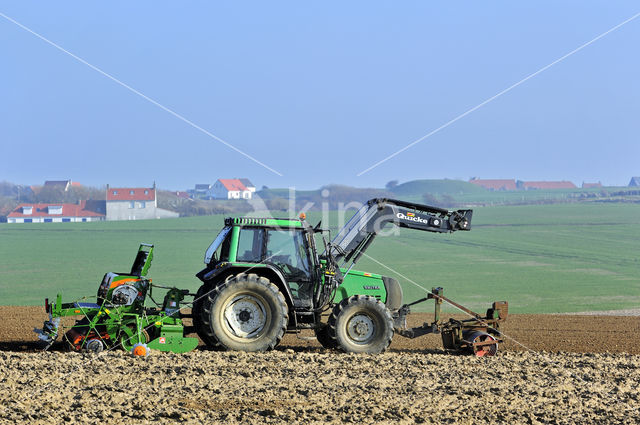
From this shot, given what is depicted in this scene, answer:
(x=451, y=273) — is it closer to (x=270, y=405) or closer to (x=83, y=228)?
(x=270, y=405)

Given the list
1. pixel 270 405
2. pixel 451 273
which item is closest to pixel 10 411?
pixel 270 405

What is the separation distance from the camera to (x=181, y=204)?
6900 centimetres

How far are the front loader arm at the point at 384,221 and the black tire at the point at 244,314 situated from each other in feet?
6.27

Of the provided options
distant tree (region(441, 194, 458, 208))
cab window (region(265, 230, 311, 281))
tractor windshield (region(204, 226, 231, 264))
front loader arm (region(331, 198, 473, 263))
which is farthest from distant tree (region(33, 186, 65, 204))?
cab window (region(265, 230, 311, 281))

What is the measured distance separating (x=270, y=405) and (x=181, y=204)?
61069 millimetres

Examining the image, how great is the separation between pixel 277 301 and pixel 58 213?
66076 millimetres

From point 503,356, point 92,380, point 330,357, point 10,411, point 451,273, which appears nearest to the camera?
point 10,411

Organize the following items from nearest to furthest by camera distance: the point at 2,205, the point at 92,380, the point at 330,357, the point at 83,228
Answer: the point at 92,380
the point at 330,357
the point at 83,228
the point at 2,205

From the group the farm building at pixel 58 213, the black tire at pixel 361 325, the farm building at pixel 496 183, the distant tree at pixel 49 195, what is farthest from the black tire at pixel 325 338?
the farm building at pixel 496 183

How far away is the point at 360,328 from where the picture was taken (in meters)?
12.8

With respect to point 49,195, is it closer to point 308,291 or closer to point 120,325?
point 120,325

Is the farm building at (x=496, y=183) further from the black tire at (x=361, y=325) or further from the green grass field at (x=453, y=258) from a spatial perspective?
the black tire at (x=361, y=325)

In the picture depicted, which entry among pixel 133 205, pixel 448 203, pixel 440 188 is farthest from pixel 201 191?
pixel 440 188

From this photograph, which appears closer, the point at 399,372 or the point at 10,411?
the point at 10,411
